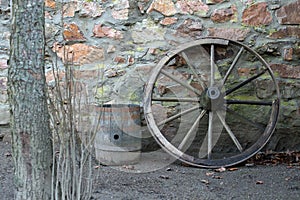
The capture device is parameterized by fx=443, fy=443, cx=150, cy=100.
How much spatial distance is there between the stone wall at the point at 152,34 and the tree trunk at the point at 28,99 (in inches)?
60.1

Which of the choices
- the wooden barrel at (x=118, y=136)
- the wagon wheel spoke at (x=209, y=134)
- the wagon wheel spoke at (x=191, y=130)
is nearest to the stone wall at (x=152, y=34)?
the wooden barrel at (x=118, y=136)

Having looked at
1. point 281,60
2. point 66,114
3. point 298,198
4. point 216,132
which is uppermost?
point 281,60

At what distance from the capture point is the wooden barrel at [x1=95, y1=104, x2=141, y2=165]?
3.02 meters

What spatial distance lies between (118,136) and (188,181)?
581 mm

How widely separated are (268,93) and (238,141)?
434 millimetres

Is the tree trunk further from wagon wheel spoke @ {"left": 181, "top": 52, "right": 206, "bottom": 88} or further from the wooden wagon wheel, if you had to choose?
wagon wheel spoke @ {"left": 181, "top": 52, "right": 206, "bottom": 88}

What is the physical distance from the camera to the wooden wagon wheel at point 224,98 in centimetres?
322

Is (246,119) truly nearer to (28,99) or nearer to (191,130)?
(191,130)

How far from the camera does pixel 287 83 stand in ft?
11.2

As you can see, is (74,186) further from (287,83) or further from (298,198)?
(287,83)

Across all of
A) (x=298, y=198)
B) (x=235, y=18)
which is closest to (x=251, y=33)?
(x=235, y=18)

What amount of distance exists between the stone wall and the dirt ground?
591 mm

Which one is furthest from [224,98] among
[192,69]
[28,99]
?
[28,99]

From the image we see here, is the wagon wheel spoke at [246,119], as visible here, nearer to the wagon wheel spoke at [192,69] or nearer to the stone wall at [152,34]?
the stone wall at [152,34]
